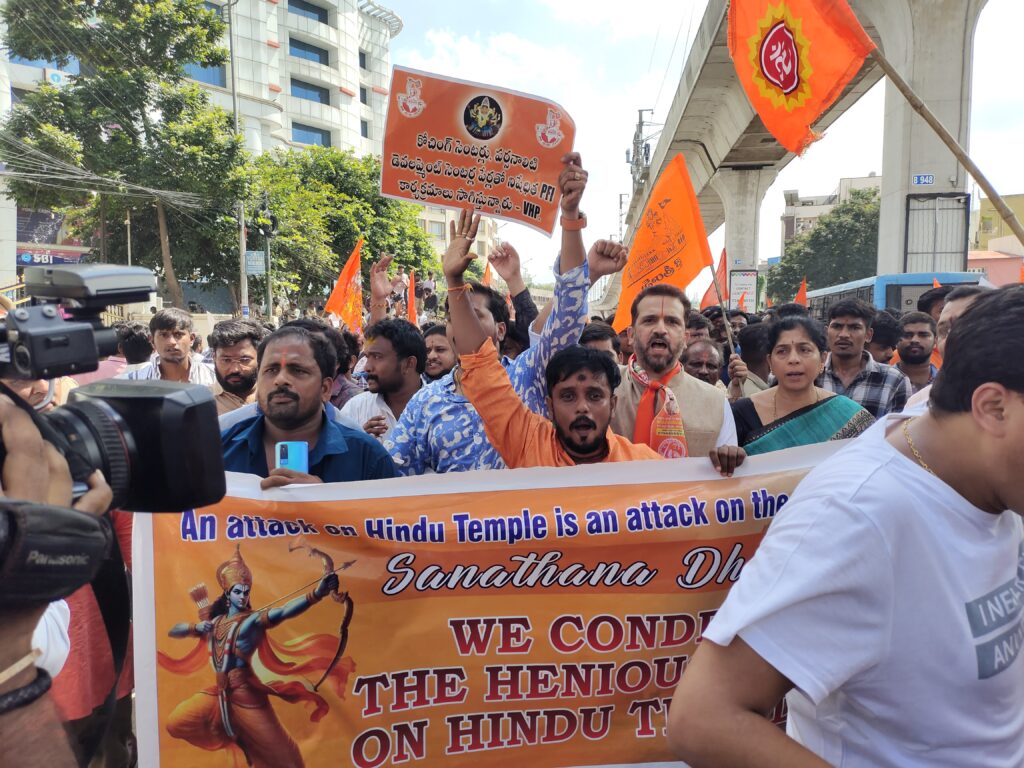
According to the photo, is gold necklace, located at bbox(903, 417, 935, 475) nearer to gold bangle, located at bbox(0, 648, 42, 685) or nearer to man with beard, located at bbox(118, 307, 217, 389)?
gold bangle, located at bbox(0, 648, 42, 685)

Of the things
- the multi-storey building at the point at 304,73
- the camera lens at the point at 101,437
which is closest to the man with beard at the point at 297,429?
the camera lens at the point at 101,437

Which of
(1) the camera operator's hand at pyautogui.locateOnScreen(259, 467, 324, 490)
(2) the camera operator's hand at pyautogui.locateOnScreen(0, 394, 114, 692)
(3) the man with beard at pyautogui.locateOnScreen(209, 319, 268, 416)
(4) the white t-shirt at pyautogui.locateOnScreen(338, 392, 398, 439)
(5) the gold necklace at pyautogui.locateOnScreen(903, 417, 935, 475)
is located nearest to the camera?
(2) the camera operator's hand at pyautogui.locateOnScreen(0, 394, 114, 692)

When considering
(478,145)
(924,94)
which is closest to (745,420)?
(478,145)

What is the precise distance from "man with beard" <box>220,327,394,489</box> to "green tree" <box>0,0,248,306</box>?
20.1 metres

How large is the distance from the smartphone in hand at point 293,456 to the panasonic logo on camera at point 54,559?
1360 mm

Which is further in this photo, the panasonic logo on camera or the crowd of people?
the crowd of people

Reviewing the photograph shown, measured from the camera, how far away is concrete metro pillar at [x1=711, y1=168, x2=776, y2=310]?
23141 mm

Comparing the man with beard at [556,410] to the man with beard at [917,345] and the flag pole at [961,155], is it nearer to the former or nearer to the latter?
the flag pole at [961,155]

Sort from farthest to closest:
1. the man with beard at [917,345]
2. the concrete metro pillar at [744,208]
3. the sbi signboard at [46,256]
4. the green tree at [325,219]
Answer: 1. the sbi signboard at [46,256]
2. the green tree at [325,219]
3. the concrete metro pillar at [744,208]
4. the man with beard at [917,345]

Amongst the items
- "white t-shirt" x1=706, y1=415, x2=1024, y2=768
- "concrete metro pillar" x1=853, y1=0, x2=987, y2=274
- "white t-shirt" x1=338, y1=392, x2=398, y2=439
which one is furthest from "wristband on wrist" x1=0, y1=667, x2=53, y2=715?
"concrete metro pillar" x1=853, y1=0, x2=987, y2=274

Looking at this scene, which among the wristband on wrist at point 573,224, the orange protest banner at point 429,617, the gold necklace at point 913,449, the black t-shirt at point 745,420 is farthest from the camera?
the black t-shirt at point 745,420

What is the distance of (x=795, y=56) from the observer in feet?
11.6

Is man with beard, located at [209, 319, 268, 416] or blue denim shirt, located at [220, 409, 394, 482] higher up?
man with beard, located at [209, 319, 268, 416]

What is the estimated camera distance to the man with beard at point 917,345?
4.72 meters
